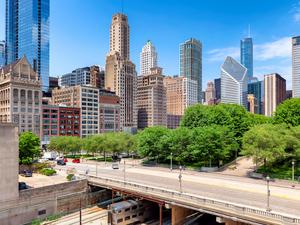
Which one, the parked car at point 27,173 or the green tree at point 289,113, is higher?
the green tree at point 289,113

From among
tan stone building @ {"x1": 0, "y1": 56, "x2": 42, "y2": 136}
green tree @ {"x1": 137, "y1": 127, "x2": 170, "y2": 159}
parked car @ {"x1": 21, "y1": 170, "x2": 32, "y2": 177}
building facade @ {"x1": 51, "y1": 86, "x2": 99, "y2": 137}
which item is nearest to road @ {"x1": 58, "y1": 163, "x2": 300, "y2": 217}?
green tree @ {"x1": 137, "y1": 127, "x2": 170, "y2": 159}

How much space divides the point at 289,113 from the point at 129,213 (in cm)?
5094

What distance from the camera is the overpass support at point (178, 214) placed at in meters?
41.4

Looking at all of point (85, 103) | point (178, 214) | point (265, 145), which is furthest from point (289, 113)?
point (85, 103)

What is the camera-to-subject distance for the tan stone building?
119250 millimetres

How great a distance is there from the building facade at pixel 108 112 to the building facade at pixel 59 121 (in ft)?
69.4

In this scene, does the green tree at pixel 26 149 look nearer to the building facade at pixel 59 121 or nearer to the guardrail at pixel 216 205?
the guardrail at pixel 216 205

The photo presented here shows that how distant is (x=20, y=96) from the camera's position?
12175 cm

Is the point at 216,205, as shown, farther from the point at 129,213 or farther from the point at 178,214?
the point at 129,213

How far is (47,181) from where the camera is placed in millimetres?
54781

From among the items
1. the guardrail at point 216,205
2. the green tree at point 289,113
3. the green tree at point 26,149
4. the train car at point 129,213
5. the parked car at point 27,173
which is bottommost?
the train car at point 129,213

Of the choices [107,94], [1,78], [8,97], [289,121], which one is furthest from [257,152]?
[107,94]

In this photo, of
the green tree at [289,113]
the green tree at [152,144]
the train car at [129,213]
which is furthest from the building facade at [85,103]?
the train car at [129,213]

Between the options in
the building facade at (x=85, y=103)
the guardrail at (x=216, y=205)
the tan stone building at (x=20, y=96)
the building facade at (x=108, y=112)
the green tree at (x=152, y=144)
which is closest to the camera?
the guardrail at (x=216, y=205)
